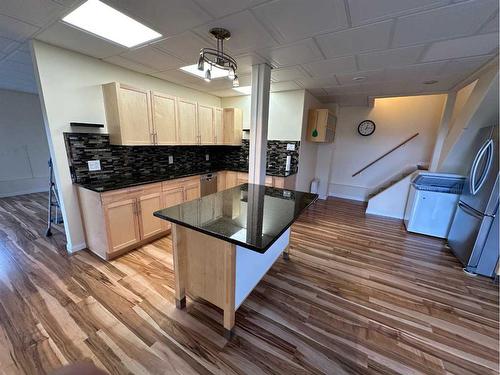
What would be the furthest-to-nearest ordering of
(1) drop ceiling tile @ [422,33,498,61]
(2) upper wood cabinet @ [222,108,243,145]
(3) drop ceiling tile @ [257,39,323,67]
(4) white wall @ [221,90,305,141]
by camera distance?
(2) upper wood cabinet @ [222,108,243,145] < (4) white wall @ [221,90,305,141] < (3) drop ceiling tile @ [257,39,323,67] < (1) drop ceiling tile @ [422,33,498,61]

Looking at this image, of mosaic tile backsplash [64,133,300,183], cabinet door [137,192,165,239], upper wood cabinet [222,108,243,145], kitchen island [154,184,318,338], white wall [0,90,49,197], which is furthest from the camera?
white wall [0,90,49,197]

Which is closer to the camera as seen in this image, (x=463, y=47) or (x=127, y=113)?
(x=463, y=47)

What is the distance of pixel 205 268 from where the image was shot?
1656 millimetres

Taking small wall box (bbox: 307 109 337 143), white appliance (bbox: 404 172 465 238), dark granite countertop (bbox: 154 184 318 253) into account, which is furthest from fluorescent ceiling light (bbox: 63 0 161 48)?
white appliance (bbox: 404 172 465 238)

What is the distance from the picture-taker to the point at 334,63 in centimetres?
253

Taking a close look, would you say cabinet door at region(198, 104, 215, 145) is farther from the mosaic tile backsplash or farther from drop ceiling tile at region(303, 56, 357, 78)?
drop ceiling tile at region(303, 56, 357, 78)

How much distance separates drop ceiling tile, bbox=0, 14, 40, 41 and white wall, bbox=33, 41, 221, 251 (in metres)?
0.13

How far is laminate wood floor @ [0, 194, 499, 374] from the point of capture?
143 centimetres

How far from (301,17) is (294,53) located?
69 cm

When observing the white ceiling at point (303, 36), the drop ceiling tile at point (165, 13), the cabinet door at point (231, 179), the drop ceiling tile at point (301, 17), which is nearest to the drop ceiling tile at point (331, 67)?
the white ceiling at point (303, 36)

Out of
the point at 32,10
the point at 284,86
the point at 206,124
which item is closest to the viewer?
the point at 32,10

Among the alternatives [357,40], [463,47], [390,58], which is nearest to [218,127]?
[357,40]

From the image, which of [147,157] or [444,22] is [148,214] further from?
[444,22]

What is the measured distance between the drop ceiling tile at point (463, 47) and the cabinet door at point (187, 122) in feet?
10.7
